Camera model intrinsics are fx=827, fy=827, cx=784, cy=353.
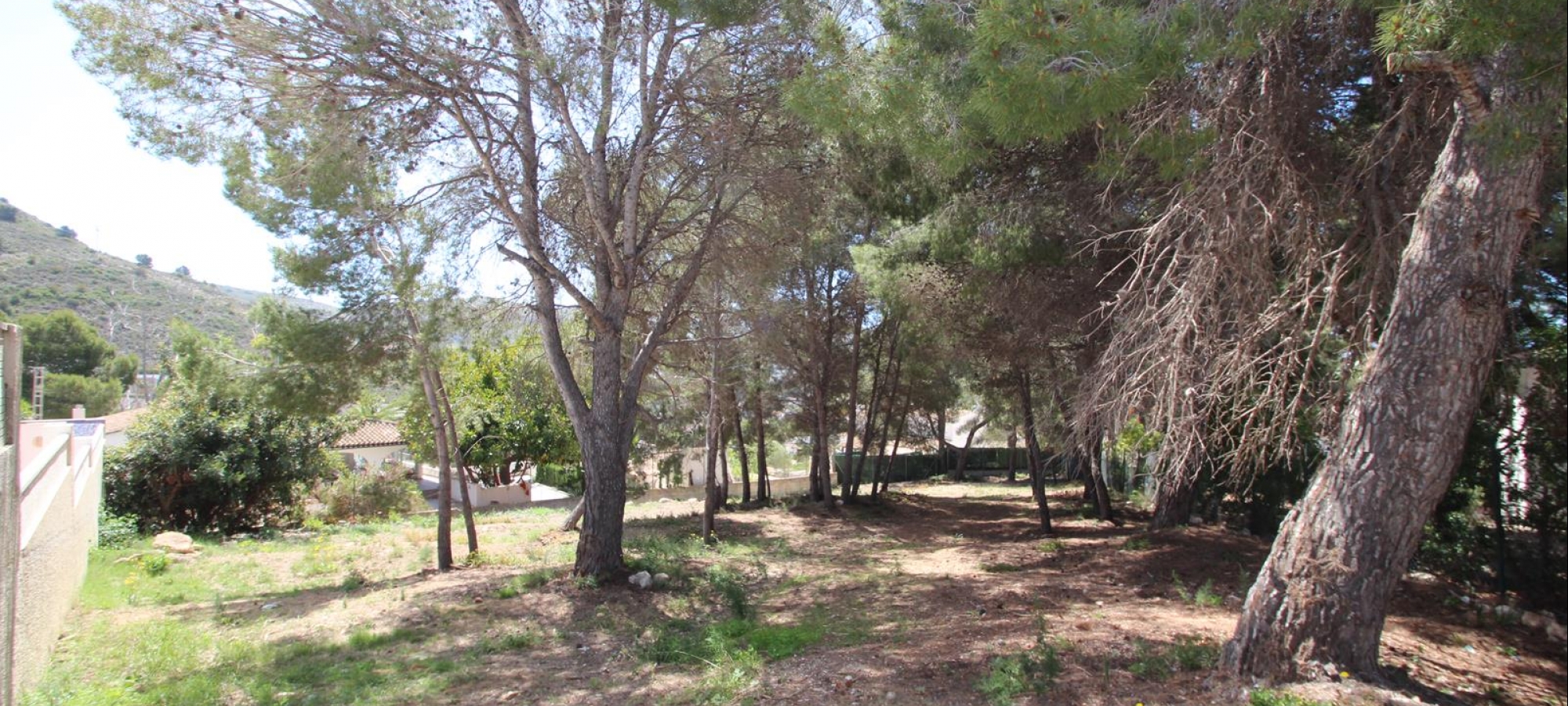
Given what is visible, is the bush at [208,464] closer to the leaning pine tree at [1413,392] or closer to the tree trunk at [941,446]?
the leaning pine tree at [1413,392]

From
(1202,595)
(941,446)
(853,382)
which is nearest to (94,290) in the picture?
(941,446)

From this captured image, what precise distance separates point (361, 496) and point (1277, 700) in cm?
2045

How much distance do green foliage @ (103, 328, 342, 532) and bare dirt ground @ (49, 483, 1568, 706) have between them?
3.67m

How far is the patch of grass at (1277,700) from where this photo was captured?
4148 mm

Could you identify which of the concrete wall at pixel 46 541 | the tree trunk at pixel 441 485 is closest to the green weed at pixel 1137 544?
the tree trunk at pixel 441 485

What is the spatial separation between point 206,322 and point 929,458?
44.8 m

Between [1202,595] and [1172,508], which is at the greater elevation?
[1172,508]

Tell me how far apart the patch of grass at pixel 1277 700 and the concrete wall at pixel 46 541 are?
675 cm

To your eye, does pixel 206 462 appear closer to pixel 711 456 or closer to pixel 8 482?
pixel 711 456

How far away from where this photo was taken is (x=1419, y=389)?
4.39 m

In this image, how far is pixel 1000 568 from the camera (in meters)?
10.7

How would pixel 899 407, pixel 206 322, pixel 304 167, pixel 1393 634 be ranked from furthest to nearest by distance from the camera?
pixel 206 322, pixel 899 407, pixel 304 167, pixel 1393 634

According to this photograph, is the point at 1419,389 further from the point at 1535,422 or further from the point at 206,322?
the point at 206,322

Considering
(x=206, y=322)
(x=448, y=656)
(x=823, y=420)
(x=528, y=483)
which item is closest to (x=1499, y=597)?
(x=448, y=656)
